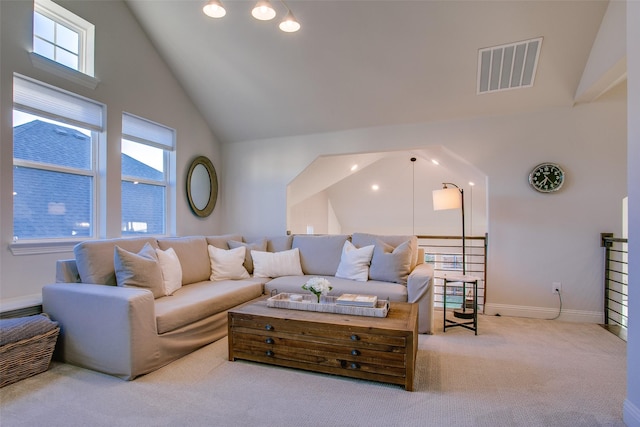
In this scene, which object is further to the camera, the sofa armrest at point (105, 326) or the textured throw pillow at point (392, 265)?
the textured throw pillow at point (392, 265)

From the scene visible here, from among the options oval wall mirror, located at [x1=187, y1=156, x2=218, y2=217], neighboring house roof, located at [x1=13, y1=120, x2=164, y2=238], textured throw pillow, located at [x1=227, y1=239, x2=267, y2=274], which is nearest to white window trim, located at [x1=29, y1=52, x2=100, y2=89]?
neighboring house roof, located at [x1=13, y1=120, x2=164, y2=238]

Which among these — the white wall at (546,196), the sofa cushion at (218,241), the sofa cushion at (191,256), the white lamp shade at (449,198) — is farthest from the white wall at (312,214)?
the white lamp shade at (449,198)

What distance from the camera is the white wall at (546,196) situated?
11.5 ft

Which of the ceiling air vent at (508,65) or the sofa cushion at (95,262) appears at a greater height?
the ceiling air vent at (508,65)

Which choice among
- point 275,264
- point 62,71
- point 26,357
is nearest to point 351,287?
point 275,264

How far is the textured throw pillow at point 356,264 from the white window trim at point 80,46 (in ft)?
10.3

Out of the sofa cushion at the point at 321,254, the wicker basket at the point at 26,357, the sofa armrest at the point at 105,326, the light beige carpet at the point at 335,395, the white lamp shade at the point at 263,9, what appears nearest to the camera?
the light beige carpet at the point at 335,395

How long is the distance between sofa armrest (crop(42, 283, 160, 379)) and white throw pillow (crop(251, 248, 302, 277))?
161cm

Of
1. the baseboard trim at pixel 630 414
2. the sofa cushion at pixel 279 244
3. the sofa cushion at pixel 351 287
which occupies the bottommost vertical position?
the baseboard trim at pixel 630 414

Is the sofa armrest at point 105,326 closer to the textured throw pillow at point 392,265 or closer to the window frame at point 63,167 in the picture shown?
the window frame at point 63,167

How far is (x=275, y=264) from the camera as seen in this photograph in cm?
392

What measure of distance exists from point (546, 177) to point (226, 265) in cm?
362

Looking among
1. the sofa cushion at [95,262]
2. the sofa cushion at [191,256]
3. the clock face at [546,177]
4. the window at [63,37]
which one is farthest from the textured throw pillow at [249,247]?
the clock face at [546,177]

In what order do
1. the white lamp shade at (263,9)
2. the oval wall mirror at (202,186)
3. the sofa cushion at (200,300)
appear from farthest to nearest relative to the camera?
the oval wall mirror at (202,186), the sofa cushion at (200,300), the white lamp shade at (263,9)
